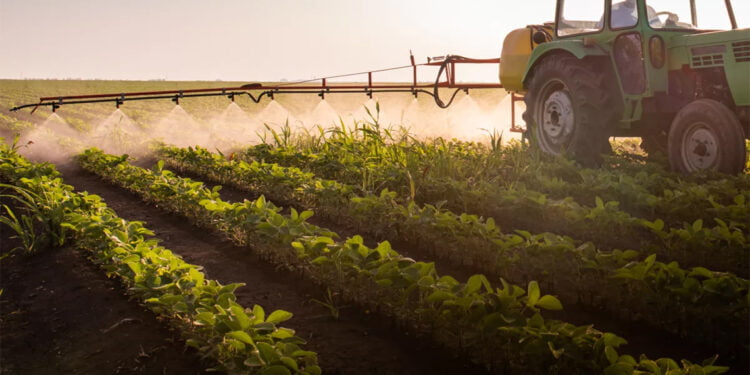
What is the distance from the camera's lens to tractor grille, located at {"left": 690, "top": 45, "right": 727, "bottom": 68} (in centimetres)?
534

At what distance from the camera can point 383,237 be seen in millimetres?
4188

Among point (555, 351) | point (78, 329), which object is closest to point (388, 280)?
point (555, 351)

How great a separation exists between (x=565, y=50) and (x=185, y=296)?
500 centimetres

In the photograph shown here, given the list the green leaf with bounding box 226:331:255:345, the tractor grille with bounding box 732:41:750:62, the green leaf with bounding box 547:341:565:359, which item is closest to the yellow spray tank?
the tractor grille with bounding box 732:41:750:62

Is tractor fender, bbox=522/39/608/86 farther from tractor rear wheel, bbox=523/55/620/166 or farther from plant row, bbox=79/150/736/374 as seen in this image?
plant row, bbox=79/150/736/374

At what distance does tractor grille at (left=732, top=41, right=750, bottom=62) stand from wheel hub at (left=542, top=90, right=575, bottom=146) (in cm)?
156

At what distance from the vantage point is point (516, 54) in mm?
7945

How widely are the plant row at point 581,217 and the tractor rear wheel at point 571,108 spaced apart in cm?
124

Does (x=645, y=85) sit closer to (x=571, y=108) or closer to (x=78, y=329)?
(x=571, y=108)

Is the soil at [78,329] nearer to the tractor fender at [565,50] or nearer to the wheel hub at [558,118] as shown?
the tractor fender at [565,50]

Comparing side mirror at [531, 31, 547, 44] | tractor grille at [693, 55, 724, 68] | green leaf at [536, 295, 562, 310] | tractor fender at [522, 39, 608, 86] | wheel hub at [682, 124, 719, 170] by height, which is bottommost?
green leaf at [536, 295, 562, 310]

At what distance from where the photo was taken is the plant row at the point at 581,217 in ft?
10.8

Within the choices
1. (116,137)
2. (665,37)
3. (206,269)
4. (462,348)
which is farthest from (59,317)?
(116,137)

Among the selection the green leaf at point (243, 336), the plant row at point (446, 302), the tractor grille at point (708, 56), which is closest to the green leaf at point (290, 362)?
the green leaf at point (243, 336)
